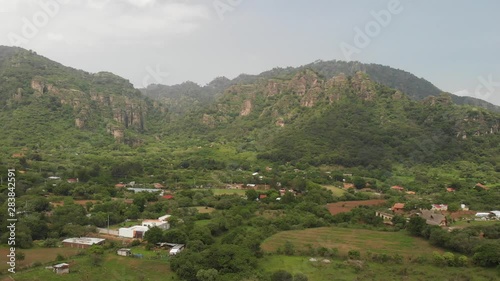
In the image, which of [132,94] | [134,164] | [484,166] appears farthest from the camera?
[132,94]

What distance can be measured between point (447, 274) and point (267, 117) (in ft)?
251

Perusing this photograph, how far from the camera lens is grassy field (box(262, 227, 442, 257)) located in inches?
1140

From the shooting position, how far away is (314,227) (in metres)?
35.2

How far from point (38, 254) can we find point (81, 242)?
303 cm

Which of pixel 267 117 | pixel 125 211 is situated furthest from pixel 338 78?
pixel 125 211

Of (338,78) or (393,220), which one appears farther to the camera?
(338,78)

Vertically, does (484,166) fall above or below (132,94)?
below

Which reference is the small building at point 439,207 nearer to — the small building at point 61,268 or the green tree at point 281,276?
the green tree at point 281,276

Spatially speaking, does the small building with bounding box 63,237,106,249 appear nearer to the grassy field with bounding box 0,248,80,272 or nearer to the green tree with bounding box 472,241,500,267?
the grassy field with bounding box 0,248,80,272

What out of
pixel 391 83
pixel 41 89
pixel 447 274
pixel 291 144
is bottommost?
pixel 447 274

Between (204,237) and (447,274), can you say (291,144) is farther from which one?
(447,274)

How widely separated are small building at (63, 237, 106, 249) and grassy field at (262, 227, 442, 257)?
36.7ft

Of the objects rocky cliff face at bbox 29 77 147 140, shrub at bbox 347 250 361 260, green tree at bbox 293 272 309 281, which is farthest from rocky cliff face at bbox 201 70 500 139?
green tree at bbox 293 272 309 281

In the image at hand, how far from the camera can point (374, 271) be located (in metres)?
25.0
